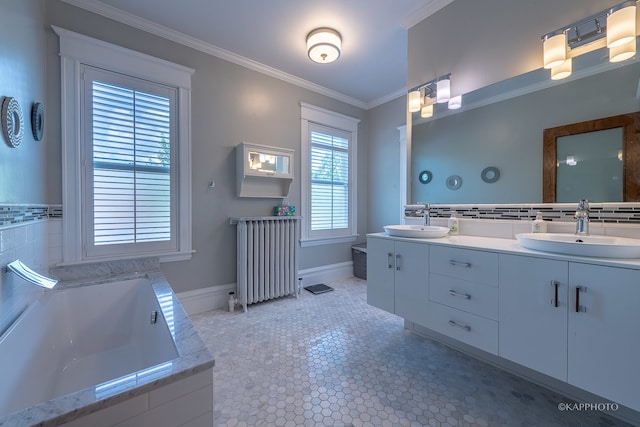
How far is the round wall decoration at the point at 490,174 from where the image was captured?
70.6 inches

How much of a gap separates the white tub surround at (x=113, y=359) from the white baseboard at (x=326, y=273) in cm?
170

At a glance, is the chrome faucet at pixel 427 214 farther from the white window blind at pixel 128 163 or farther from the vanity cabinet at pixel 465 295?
the white window blind at pixel 128 163

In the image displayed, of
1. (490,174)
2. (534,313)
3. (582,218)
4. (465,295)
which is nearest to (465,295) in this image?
(465,295)

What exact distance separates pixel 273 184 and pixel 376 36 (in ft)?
5.84

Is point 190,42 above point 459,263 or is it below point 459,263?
above

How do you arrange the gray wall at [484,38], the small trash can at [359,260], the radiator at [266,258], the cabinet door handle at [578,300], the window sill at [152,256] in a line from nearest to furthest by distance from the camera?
the cabinet door handle at [578,300], the gray wall at [484,38], the window sill at [152,256], the radiator at [266,258], the small trash can at [359,260]

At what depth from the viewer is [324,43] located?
226 centimetres

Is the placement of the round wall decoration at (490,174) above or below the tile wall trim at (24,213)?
above

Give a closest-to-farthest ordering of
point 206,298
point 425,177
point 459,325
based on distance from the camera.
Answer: point 459,325 → point 425,177 → point 206,298

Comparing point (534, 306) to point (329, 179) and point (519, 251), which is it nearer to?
point (519, 251)

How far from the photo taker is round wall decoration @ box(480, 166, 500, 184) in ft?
5.88

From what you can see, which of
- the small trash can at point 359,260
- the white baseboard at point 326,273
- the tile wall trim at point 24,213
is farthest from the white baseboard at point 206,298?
the tile wall trim at point 24,213

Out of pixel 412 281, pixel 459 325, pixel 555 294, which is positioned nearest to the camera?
pixel 555 294

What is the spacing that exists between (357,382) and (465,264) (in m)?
0.94
